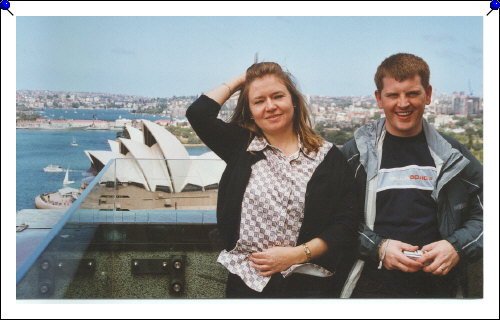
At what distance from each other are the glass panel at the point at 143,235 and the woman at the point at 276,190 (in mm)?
143

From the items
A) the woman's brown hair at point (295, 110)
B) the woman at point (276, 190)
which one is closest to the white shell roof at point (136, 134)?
the woman at point (276, 190)

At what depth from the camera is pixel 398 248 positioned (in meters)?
2.79

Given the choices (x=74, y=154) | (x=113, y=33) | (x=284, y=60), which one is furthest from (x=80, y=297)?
(x=284, y=60)

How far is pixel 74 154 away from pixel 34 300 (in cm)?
83

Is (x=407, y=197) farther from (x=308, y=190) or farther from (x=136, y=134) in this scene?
(x=136, y=134)

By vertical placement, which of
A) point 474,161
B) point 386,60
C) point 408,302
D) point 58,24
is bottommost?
point 408,302

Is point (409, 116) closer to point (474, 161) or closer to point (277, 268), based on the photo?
point (474, 161)

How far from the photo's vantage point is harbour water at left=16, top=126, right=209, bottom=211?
2.87m

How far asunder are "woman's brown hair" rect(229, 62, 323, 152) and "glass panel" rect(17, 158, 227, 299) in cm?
29

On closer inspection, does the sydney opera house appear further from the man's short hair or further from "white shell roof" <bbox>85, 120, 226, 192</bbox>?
the man's short hair

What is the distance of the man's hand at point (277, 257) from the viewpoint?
2770mm

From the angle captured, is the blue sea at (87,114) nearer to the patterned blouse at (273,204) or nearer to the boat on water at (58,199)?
the boat on water at (58,199)

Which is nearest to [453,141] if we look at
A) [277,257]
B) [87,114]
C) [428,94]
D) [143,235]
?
[428,94]

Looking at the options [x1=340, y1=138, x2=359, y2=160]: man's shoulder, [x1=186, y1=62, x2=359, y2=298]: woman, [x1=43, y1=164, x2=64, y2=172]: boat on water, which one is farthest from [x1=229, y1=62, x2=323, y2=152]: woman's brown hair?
[x1=43, y1=164, x2=64, y2=172]: boat on water
